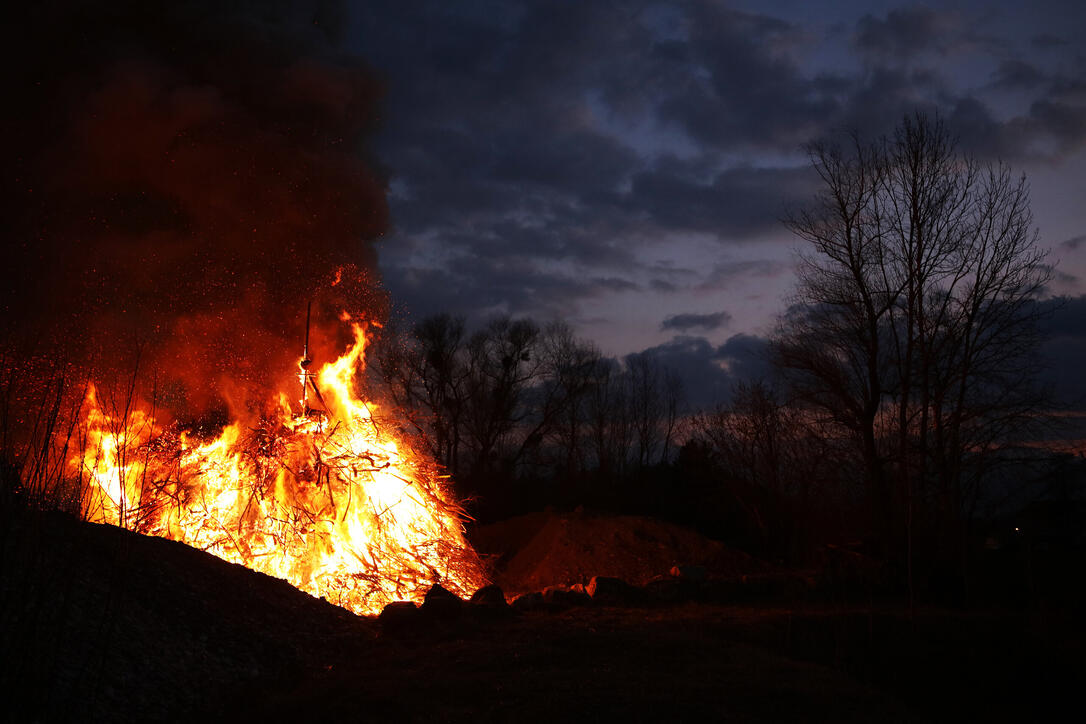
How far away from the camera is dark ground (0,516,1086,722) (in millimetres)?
5148

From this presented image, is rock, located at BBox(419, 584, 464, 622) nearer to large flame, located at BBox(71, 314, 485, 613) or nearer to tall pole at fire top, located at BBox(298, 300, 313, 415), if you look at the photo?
large flame, located at BBox(71, 314, 485, 613)

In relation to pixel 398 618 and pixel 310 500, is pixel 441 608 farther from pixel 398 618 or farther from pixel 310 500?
pixel 310 500

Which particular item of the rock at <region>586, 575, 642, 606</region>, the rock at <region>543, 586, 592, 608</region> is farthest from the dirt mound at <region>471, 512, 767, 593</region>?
the rock at <region>543, 586, 592, 608</region>

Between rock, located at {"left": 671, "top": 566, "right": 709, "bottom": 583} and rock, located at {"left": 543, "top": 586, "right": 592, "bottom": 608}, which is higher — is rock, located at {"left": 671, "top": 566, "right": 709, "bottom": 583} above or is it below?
above

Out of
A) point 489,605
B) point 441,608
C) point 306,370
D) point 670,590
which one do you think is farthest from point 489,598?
point 306,370

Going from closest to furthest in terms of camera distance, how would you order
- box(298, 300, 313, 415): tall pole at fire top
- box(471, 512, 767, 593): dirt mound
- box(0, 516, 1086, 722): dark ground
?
box(0, 516, 1086, 722): dark ground → box(298, 300, 313, 415): tall pole at fire top → box(471, 512, 767, 593): dirt mound

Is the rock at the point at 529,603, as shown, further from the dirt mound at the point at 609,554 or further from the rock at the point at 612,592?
the dirt mound at the point at 609,554

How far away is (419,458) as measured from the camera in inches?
518

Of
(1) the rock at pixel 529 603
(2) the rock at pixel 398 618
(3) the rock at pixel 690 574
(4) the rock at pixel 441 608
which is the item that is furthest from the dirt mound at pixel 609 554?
(2) the rock at pixel 398 618

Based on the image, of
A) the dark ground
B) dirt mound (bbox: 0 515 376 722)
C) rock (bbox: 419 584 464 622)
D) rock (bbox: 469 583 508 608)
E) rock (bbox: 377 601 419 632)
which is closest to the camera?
dirt mound (bbox: 0 515 376 722)

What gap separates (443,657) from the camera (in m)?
7.29

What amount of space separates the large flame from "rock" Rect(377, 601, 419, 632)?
5.50 feet

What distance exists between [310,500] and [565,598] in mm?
4075

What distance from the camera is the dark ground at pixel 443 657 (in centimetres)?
515
